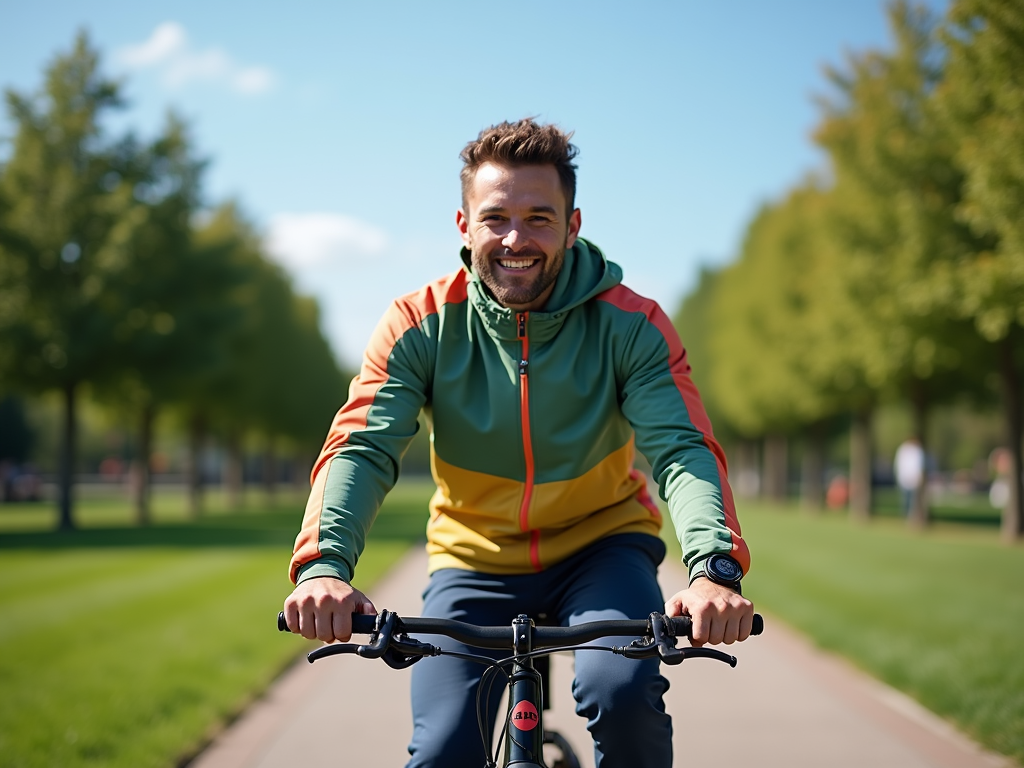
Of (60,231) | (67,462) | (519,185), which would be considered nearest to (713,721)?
(519,185)

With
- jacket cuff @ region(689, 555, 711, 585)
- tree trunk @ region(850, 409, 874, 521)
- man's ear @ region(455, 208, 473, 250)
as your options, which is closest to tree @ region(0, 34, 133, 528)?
tree trunk @ region(850, 409, 874, 521)

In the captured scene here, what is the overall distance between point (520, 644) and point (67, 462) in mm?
22385

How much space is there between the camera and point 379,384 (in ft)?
9.55

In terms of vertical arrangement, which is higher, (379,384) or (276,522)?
(379,384)

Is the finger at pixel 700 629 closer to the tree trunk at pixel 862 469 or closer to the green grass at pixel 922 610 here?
the green grass at pixel 922 610

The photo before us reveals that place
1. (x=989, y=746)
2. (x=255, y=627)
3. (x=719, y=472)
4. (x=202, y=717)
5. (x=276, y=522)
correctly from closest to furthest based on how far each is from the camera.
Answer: (x=719, y=472) < (x=989, y=746) < (x=202, y=717) < (x=255, y=627) < (x=276, y=522)

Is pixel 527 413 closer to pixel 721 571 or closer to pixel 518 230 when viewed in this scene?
pixel 518 230

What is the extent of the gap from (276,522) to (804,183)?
→ 19.2 meters

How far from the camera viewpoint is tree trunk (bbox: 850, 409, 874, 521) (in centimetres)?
2678

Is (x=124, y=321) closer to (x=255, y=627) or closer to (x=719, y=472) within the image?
(x=255, y=627)

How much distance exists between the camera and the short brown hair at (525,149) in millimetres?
2805

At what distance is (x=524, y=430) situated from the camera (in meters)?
2.92

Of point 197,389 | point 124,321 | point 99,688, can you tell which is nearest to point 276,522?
point 197,389

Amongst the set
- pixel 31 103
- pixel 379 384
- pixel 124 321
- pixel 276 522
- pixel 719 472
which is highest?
pixel 31 103
